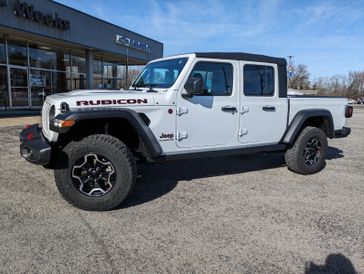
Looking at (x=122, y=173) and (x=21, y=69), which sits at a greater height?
(x=21, y=69)

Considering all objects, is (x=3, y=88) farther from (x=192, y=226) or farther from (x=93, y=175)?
(x=192, y=226)

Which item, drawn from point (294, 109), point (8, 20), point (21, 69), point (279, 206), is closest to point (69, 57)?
point (21, 69)

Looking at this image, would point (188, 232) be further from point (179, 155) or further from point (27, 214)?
→ point (27, 214)

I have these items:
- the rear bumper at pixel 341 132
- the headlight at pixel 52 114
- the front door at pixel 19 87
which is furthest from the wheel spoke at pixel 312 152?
the front door at pixel 19 87

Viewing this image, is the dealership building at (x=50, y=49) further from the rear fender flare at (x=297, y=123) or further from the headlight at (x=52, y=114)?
the headlight at (x=52, y=114)

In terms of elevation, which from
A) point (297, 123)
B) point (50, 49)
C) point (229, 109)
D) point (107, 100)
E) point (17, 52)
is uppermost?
point (50, 49)

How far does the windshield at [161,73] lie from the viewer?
15.0ft

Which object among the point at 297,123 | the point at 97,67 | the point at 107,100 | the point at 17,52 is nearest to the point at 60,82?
the point at 17,52

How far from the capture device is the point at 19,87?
16.5m

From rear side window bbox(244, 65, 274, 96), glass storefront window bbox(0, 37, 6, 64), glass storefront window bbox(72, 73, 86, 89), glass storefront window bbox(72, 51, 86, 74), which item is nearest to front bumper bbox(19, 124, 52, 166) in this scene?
rear side window bbox(244, 65, 274, 96)

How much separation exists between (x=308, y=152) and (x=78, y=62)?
59.0 ft

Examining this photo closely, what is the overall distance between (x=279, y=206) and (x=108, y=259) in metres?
2.35

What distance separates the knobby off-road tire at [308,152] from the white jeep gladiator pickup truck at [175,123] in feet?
0.06

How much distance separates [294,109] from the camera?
5.61 metres
